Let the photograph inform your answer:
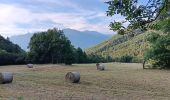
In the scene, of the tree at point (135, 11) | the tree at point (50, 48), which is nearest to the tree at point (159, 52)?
the tree at point (50, 48)

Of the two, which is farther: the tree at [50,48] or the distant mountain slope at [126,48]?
the distant mountain slope at [126,48]

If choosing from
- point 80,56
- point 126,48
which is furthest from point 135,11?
point 126,48

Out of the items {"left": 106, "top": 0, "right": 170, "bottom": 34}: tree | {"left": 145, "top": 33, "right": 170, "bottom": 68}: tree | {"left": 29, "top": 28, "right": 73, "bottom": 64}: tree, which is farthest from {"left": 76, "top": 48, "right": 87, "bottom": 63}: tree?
{"left": 106, "top": 0, "right": 170, "bottom": 34}: tree

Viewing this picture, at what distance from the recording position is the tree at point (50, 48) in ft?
211

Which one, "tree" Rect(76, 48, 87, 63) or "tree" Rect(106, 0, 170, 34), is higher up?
"tree" Rect(76, 48, 87, 63)

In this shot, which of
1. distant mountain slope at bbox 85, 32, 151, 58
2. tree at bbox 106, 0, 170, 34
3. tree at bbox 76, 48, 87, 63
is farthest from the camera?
distant mountain slope at bbox 85, 32, 151, 58

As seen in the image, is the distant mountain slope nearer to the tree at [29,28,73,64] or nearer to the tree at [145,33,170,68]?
the tree at [29,28,73,64]

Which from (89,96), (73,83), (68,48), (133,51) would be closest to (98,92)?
(89,96)

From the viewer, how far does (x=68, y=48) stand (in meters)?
65.2

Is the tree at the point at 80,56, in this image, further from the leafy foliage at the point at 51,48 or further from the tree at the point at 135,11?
the tree at the point at 135,11

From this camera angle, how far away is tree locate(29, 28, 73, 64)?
64438 mm

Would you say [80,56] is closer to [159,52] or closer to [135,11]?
[159,52]

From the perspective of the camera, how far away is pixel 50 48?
213 ft

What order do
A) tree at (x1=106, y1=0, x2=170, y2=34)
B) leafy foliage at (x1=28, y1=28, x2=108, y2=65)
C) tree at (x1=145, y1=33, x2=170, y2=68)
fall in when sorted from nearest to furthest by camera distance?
tree at (x1=106, y1=0, x2=170, y2=34), tree at (x1=145, y1=33, x2=170, y2=68), leafy foliage at (x1=28, y1=28, x2=108, y2=65)
